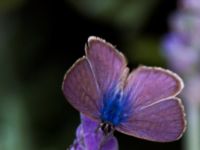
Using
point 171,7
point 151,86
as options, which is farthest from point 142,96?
point 171,7

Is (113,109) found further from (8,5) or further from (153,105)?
(8,5)

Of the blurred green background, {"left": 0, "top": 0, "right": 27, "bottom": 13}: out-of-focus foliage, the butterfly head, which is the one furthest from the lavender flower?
{"left": 0, "top": 0, "right": 27, "bottom": 13}: out-of-focus foliage

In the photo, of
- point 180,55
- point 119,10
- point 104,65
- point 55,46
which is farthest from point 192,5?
point 104,65

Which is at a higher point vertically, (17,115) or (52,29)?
(52,29)

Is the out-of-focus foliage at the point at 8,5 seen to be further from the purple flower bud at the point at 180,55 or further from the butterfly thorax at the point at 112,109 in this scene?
the butterfly thorax at the point at 112,109

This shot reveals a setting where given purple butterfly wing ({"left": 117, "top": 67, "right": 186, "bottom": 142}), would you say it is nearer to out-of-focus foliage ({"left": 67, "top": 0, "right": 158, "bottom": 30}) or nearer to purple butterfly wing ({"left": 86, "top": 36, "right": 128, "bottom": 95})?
purple butterfly wing ({"left": 86, "top": 36, "right": 128, "bottom": 95})

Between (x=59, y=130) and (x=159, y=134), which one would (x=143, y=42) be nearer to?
(x=59, y=130)
